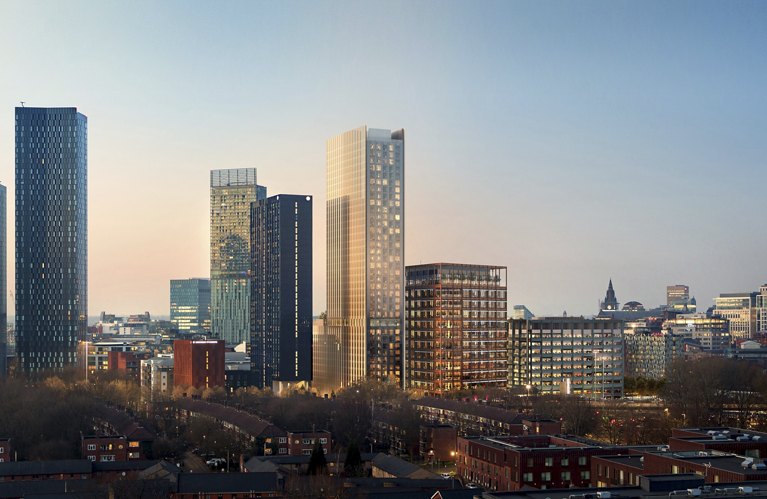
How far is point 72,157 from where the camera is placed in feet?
571

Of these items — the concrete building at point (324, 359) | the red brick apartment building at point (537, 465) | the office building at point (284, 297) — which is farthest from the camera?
the office building at point (284, 297)

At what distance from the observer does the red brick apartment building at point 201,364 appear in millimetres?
139125

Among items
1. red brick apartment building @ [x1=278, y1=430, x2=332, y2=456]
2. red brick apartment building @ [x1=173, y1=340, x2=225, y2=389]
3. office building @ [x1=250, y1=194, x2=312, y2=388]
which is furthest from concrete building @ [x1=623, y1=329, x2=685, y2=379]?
red brick apartment building @ [x1=278, y1=430, x2=332, y2=456]

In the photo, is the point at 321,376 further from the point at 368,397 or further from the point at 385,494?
the point at 385,494

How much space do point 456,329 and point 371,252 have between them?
22.3 m

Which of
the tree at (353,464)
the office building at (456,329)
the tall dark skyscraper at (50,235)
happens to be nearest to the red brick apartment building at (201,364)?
the office building at (456,329)

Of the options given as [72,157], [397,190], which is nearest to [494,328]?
[397,190]

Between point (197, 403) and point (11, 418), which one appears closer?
point (11, 418)

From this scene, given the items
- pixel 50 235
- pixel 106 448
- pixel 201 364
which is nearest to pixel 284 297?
pixel 201 364

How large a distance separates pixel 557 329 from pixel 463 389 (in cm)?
1870

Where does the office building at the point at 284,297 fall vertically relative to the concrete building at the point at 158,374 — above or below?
above

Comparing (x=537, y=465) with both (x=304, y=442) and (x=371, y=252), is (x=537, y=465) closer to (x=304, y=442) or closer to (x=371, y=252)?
(x=304, y=442)

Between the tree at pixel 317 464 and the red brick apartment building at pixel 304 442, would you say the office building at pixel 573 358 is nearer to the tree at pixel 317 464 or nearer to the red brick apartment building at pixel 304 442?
the red brick apartment building at pixel 304 442

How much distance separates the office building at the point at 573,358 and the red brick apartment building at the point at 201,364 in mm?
41560
